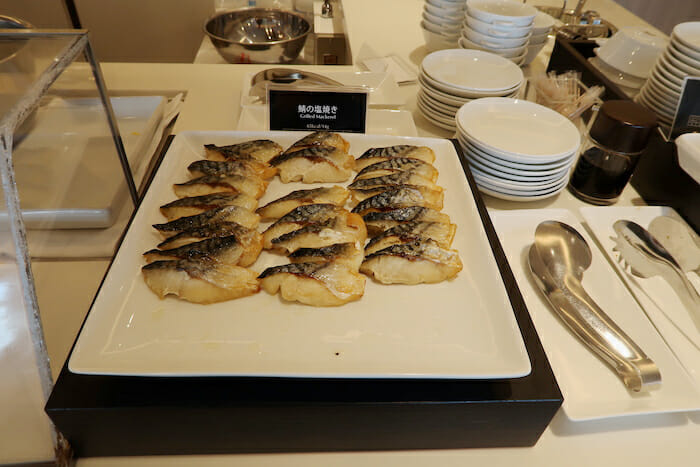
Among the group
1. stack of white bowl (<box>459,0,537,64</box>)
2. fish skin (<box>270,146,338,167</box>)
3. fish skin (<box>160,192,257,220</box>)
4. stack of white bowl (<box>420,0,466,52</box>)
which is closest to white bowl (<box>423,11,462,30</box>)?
stack of white bowl (<box>420,0,466,52</box>)

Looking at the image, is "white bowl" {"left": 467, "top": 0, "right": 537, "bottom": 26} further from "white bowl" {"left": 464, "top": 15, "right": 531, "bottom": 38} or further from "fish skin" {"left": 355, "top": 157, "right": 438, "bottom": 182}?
"fish skin" {"left": 355, "top": 157, "right": 438, "bottom": 182}

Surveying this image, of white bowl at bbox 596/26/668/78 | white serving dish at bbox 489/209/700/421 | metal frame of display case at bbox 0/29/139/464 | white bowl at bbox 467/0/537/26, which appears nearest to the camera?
metal frame of display case at bbox 0/29/139/464

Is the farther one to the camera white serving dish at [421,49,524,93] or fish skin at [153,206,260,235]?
white serving dish at [421,49,524,93]

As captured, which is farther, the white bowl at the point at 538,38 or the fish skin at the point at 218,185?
the white bowl at the point at 538,38

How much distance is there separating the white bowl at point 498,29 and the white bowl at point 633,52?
0.25 m

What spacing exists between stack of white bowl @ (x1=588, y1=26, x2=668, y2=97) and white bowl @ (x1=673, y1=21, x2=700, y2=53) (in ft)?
0.63

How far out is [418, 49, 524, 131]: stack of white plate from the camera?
1336 mm

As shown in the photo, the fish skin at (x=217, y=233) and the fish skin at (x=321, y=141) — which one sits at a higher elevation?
the fish skin at (x=321, y=141)

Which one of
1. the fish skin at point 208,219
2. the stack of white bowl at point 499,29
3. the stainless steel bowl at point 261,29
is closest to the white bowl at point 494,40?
the stack of white bowl at point 499,29

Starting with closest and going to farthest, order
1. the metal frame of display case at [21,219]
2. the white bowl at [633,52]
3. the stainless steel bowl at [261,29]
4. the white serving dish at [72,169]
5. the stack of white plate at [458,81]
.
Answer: the metal frame of display case at [21,219], the white serving dish at [72,169], the stack of white plate at [458,81], the white bowl at [633,52], the stainless steel bowl at [261,29]

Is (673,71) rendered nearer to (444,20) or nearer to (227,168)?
(444,20)

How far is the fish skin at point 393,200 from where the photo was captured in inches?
38.2

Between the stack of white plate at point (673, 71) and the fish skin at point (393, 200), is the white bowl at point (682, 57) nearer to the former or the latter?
the stack of white plate at point (673, 71)

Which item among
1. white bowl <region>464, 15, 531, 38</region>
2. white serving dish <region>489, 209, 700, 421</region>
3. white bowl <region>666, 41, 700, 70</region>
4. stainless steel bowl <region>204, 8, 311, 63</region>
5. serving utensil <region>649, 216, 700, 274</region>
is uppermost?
white bowl <region>666, 41, 700, 70</region>
